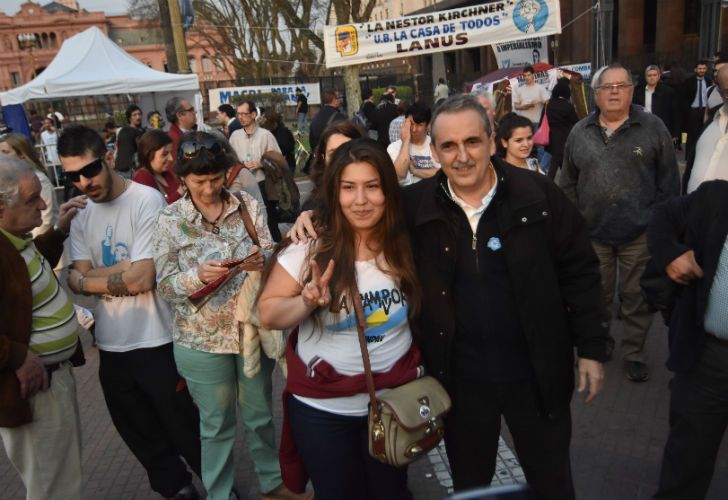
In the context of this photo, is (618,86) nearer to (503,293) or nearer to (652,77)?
(503,293)

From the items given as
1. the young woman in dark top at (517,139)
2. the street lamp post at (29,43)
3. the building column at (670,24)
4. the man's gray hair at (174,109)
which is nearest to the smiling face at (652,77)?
the young woman in dark top at (517,139)

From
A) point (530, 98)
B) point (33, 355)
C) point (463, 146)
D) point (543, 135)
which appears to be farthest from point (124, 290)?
point (530, 98)

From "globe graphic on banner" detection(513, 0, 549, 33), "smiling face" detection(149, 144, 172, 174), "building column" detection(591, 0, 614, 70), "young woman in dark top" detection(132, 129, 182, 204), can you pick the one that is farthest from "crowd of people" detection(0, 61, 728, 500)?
"globe graphic on banner" detection(513, 0, 549, 33)

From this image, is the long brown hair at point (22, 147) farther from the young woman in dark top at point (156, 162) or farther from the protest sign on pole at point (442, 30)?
the protest sign on pole at point (442, 30)

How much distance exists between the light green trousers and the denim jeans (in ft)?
2.13

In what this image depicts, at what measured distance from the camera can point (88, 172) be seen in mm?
2826

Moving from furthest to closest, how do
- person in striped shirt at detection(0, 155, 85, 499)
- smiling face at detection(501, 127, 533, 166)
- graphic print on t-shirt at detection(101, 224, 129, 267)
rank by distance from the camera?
smiling face at detection(501, 127, 533, 166) → graphic print on t-shirt at detection(101, 224, 129, 267) → person in striped shirt at detection(0, 155, 85, 499)

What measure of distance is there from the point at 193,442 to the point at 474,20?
919 centimetres

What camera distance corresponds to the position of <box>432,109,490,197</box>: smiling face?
2.19m

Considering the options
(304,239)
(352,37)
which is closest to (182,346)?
(304,239)

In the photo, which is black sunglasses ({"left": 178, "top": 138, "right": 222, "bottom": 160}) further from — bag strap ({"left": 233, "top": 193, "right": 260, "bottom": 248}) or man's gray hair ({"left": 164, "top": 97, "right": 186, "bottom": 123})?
man's gray hair ({"left": 164, "top": 97, "right": 186, "bottom": 123})

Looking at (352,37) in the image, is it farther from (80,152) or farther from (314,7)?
(314,7)

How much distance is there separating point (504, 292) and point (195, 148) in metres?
1.49

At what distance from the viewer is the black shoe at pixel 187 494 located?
3316 mm
